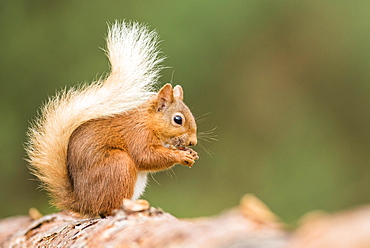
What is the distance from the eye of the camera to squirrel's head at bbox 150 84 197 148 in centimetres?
153

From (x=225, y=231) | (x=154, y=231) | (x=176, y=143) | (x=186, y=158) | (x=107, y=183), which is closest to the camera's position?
(x=225, y=231)

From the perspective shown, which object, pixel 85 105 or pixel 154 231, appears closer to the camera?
pixel 154 231

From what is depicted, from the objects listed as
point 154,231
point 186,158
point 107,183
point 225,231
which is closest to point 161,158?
point 186,158

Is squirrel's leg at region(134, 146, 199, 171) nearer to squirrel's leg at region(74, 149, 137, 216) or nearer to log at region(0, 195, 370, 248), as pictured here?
squirrel's leg at region(74, 149, 137, 216)

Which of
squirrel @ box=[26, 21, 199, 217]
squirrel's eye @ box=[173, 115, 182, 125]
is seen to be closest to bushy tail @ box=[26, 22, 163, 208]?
squirrel @ box=[26, 21, 199, 217]

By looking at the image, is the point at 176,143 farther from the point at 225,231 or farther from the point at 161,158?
the point at 225,231

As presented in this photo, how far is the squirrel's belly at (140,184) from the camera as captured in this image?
4.66 ft

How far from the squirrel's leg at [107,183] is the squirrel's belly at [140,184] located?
0.04m

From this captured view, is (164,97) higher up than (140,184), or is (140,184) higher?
(164,97)

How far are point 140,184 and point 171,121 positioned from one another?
0.73 feet

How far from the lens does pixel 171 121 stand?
153 cm

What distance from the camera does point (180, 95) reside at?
5.57ft

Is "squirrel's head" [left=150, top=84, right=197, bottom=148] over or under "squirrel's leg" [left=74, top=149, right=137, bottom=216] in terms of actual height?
over

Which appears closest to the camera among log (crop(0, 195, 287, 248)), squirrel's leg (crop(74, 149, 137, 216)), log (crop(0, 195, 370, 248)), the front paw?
log (crop(0, 195, 370, 248))
